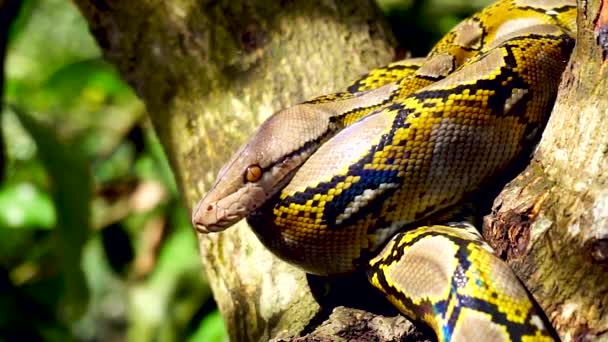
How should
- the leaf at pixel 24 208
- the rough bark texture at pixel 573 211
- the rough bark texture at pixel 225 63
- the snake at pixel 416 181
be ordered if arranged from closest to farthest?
the rough bark texture at pixel 573 211, the snake at pixel 416 181, the rough bark texture at pixel 225 63, the leaf at pixel 24 208

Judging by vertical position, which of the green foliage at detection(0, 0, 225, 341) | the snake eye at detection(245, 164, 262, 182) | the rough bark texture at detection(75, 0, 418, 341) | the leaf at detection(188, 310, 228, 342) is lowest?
the leaf at detection(188, 310, 228, 342)

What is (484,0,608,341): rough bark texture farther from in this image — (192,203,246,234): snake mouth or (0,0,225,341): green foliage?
(0,0,225,341): green foliage

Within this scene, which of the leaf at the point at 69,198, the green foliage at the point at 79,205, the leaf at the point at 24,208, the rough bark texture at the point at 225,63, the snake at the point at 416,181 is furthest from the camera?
the leaf at the point at 24,208

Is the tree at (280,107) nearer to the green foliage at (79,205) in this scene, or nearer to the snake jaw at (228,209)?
the snake jaw at (228,209)

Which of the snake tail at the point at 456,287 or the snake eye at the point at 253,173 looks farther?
the snake eye at the point at 253,173

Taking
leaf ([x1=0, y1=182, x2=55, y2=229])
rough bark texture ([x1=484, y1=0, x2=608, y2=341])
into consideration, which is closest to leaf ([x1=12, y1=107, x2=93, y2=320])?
leaf ([x1=0, y1=182, x2=55, y2=229])

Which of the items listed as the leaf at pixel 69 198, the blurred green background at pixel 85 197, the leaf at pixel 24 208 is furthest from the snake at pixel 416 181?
the leaf at pixel 24 208

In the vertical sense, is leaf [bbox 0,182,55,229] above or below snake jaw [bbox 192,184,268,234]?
below
